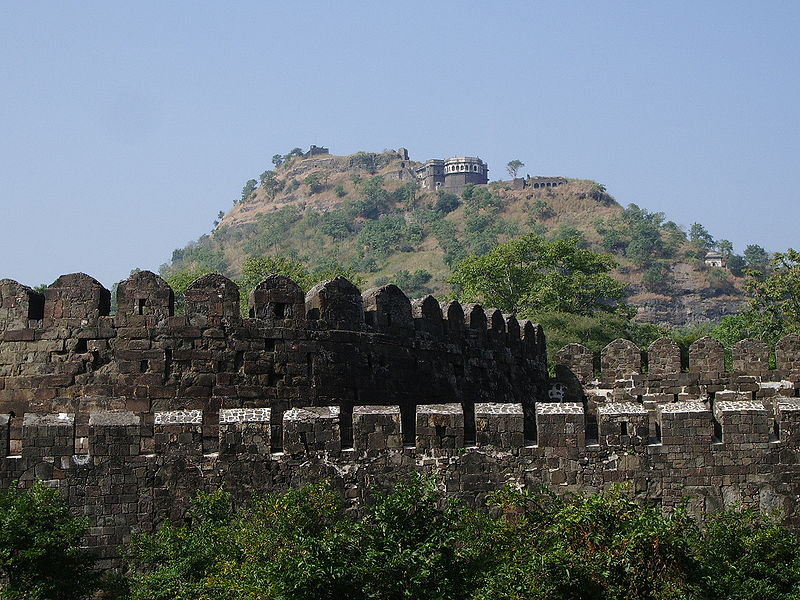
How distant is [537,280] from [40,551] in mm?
56350

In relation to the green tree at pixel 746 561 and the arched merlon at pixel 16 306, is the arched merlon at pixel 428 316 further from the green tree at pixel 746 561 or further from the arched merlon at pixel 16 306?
the green tree at pixel 746 561

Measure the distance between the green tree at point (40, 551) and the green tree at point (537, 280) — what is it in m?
48.1

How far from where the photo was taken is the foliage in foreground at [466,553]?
58.8ft

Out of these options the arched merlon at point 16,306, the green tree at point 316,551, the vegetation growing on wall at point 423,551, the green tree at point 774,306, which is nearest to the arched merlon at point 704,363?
the vegetation growing on wall at point 423,551

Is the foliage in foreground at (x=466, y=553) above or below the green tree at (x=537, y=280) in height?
below

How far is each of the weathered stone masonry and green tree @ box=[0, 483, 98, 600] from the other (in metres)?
0.58

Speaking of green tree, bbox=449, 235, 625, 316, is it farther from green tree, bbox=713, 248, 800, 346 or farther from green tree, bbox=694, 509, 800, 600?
green tree, bbox=694, 509, 800, 600

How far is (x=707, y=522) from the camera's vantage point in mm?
20938

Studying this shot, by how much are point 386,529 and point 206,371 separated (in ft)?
19.2

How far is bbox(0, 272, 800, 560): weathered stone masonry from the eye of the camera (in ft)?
69.7

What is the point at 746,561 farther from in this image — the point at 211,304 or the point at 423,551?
the point at 211,304

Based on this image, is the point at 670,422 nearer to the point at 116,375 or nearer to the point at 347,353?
the point at 347,353

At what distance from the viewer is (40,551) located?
19.6m

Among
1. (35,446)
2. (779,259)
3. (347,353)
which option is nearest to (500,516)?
(347,353)
